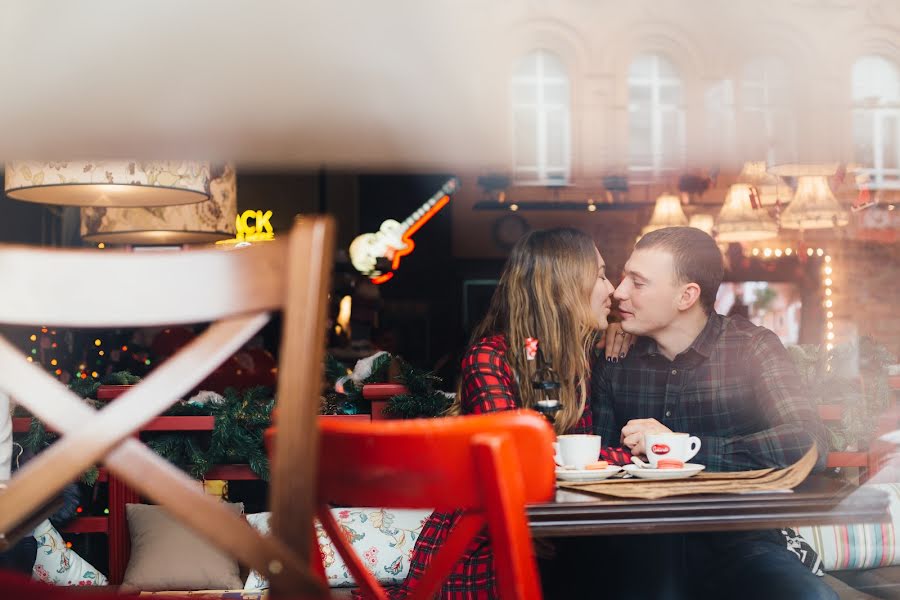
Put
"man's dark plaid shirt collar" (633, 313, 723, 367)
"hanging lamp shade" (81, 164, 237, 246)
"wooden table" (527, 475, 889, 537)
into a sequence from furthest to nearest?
"hanging lamp shade" (81, 164, 237, 246) < "man's dark plaid shirt collar" (633, 313, 723, 367) < "wooden table" (527, 475, 889, 537)

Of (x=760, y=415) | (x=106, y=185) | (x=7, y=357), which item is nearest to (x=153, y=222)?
(x=106, y=185)

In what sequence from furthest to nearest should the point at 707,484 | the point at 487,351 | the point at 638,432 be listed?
the point at 487,351, the point at 638,432, the point at 707,484

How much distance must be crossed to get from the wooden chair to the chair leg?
250 millimetres

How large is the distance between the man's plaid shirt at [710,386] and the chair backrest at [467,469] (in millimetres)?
1322

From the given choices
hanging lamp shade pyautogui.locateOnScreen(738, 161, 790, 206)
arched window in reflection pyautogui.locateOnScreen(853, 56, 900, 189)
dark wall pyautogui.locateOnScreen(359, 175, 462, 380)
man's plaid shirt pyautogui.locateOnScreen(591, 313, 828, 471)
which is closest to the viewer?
man's plaid shirt pyautogui.locateOnScreen(591, 313, 828, 471)

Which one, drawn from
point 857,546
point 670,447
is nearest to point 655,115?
point 857,546

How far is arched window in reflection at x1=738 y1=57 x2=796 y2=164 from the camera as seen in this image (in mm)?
9391

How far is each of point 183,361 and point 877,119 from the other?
9.97 metres

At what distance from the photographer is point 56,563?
296cm

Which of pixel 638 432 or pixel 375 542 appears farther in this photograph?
pixel 375 542

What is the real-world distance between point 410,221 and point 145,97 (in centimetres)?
308

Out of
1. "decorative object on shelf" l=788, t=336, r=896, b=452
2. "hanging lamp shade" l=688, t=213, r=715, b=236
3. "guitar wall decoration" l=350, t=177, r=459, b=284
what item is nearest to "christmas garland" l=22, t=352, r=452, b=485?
"decorative object on shelf" l=788, t=336, r=896, b=452

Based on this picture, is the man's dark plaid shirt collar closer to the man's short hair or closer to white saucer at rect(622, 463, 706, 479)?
the man's short hair

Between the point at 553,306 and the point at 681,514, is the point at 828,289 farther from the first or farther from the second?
the point at 681,514
